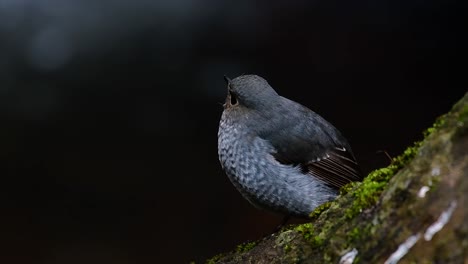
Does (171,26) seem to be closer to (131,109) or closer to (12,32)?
(131,109)

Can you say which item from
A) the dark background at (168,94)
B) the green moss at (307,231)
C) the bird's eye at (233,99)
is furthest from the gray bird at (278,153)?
the dark background at (168,94)

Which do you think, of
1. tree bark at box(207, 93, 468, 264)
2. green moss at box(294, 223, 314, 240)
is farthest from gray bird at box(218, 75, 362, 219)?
tree bark at box(207, 93, 468, 264)

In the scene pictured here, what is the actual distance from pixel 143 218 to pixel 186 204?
0.45 m

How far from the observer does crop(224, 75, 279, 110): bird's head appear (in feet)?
13.7

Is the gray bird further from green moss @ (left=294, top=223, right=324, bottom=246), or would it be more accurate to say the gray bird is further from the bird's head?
green moss @ (left=294, top=223, right=324, bottom=246)

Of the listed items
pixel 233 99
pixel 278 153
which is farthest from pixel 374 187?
pixel 233 99

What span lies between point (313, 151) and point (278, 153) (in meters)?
0.22

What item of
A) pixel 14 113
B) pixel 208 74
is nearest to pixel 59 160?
pixel 14 113

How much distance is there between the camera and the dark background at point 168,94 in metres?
7.16

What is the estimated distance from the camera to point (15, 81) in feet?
28.5

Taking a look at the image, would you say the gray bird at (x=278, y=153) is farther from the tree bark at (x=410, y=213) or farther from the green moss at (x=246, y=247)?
the tree bark at (x=410, y=213)

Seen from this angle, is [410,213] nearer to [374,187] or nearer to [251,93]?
[374,187]

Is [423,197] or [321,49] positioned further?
[321,49]

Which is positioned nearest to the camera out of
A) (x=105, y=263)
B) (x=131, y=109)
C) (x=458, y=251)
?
(x=458, y=251)
